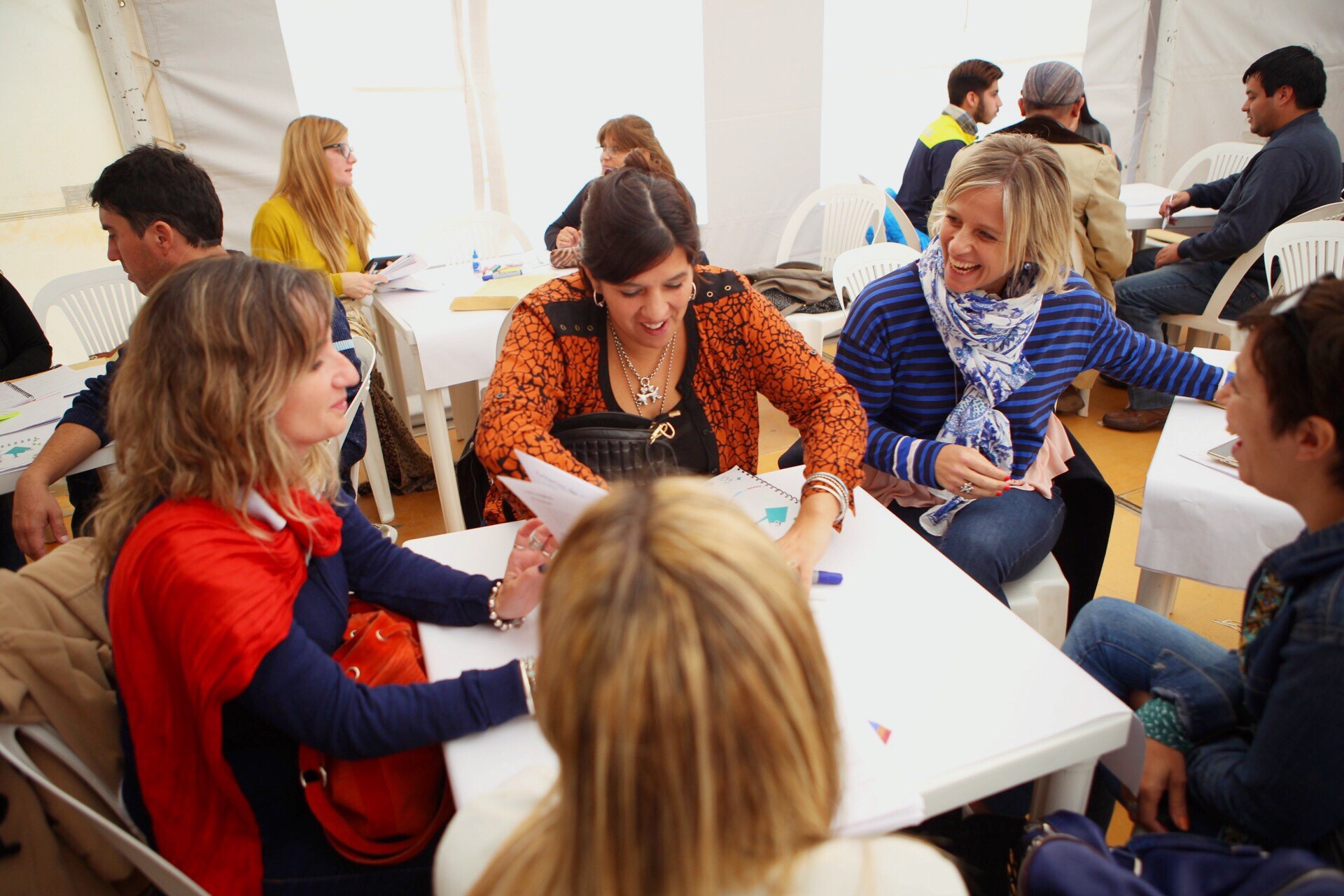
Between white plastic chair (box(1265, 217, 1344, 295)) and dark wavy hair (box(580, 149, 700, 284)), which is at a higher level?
dark wavy hair (box(580, 149, 700, 284))

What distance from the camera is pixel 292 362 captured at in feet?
3.65

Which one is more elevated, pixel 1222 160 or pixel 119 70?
pixel 119 70

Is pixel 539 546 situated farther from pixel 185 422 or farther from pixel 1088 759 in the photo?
pixel 1088 759

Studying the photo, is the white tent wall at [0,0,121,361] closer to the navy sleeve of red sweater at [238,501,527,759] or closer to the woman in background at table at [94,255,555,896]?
the woman in background at table at [94,255,555,896]

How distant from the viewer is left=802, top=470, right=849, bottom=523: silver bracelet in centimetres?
150

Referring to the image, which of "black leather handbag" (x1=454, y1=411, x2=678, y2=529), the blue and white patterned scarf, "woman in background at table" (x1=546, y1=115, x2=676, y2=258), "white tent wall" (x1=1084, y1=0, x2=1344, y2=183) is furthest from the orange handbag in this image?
"white tent wall" (x1=1084, y1=0, x2=1344, y2=183)

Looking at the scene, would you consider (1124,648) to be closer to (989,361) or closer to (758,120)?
(989,361)

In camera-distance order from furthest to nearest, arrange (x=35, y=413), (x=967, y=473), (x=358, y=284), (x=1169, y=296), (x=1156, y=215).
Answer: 1. (x=1156, y=215)
2. (x=1169, y=296)
3. (x=358, y=284)
4. (x=35, y=413)
5. (x=967, y=473)

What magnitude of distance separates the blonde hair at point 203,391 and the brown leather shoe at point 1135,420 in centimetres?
395

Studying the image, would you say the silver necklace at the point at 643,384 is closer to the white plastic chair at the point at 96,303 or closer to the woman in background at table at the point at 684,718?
the woman in background at table at the point at 684,718

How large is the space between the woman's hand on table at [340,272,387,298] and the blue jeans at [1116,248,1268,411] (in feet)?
12.1

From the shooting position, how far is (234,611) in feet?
3.15

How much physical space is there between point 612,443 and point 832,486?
478 mm

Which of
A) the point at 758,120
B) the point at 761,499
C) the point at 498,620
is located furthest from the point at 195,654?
the point at 758,120
